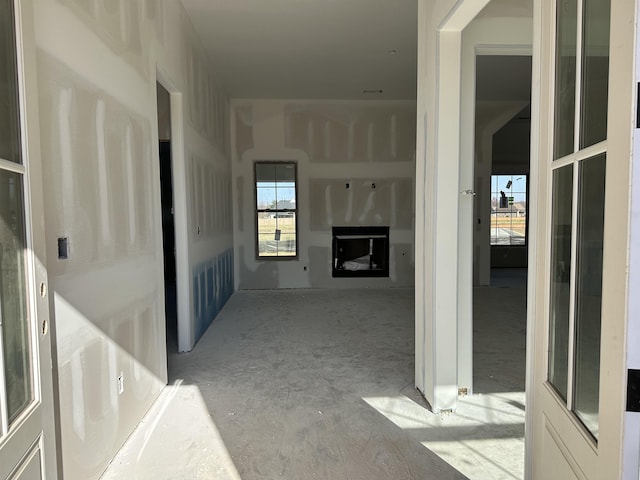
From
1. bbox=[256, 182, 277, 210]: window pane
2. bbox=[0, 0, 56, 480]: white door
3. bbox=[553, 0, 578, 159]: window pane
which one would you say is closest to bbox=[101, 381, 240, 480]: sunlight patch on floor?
bbox=[0, 0, 56, 480]: white door

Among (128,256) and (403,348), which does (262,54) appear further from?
(403,348)

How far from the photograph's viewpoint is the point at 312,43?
442cm

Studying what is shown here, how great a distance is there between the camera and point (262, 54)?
4.71 metres

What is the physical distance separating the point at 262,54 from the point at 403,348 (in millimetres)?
3694

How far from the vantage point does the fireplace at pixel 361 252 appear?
7.10 meters

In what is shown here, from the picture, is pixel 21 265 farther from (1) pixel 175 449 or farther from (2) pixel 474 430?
(2) pixel 474 430

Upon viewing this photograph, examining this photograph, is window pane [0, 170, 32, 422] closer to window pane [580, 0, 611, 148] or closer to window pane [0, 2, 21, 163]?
window pane [0, 2, 21, 163]

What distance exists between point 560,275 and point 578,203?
23 centimetres

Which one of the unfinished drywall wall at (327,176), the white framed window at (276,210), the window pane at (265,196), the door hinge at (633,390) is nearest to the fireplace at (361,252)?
the unfinished drywall wall at (327,176)

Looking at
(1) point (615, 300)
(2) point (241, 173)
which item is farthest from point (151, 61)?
(2) point (241, 173)

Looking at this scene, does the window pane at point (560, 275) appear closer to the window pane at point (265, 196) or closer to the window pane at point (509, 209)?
the window pane at point (265, 196)

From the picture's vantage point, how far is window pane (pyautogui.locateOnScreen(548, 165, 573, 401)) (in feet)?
3.78

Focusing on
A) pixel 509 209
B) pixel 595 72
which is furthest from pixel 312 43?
pixel 509 209

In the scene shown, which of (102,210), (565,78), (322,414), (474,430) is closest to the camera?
(565,78)
